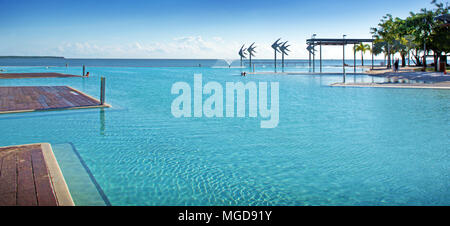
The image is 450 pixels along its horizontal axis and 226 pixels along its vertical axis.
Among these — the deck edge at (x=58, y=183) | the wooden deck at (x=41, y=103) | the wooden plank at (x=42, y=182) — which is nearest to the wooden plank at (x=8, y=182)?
the wooden plank at (x=42, y=182)

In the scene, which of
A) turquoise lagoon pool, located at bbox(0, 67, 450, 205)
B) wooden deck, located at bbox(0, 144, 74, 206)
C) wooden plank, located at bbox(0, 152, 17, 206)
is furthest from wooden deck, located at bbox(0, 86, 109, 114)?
wooden plank, located at bbox(0, 152, 17, 206)

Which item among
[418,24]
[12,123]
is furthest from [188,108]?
[418,24]

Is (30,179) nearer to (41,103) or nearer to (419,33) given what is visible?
(41,103)

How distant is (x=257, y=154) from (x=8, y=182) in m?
4.63

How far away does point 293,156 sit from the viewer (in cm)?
771

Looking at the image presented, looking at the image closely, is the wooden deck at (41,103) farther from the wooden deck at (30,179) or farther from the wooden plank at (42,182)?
the wooden plank at (42,182)

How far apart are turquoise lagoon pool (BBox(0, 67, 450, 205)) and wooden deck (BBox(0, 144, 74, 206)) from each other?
461 mm

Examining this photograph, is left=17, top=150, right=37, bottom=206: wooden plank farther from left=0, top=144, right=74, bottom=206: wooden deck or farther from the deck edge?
the deck edge

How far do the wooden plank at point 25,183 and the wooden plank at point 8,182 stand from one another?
0.06m

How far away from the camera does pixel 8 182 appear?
505 centimetres

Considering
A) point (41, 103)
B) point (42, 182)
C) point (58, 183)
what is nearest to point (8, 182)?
point (42, 182)

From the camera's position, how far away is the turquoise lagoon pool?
5.55 meters
